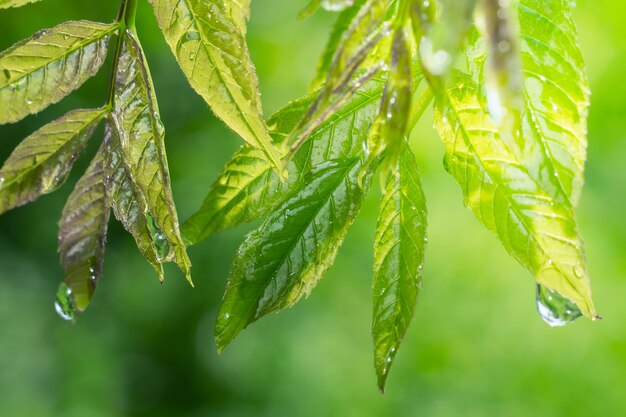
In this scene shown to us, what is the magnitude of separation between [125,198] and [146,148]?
41mm

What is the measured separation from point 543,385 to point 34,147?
16.8ft

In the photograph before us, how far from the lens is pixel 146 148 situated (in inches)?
21.1

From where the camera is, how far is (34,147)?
57cm

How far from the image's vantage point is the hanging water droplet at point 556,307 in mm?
625

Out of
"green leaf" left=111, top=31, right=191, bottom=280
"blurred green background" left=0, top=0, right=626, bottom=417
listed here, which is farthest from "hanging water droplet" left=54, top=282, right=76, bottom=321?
"blurred green background" left=0, top=0, right=626, bottom=417

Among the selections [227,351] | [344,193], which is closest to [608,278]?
[227,351]

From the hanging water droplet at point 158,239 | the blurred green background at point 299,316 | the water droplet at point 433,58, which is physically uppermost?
the water droplet at point 433,58

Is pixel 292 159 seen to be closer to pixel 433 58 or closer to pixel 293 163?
pixel 293 163

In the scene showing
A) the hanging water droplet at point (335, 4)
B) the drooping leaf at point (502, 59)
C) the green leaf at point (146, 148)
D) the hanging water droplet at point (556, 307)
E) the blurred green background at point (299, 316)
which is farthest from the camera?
the blurred green background at point (299, 316)

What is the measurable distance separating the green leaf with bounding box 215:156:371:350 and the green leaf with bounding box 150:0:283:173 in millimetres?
81

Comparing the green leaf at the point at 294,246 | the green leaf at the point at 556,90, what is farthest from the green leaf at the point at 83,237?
the green leaf at the point at 556,90

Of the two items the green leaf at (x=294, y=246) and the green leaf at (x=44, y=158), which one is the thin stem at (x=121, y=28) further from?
the green leaf at (x=294, y=246)

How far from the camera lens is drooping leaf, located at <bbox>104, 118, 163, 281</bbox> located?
1.74ft

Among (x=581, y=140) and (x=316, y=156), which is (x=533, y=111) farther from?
(x=316, y=156)
